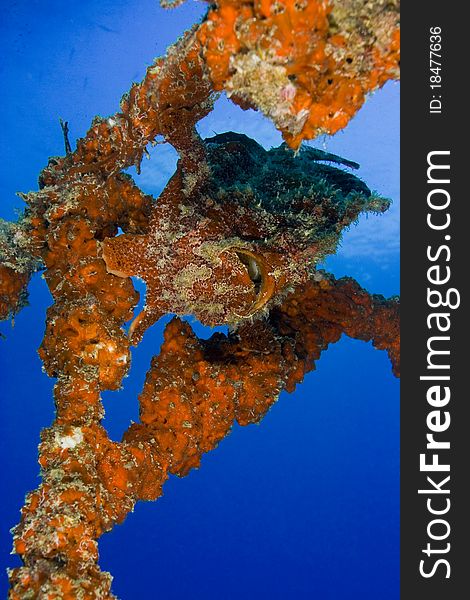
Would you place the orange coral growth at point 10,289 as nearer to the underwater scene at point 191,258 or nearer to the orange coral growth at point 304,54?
the underwater scene at point 191,258

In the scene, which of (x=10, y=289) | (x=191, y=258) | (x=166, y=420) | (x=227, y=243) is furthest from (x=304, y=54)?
(x=10, y=289)

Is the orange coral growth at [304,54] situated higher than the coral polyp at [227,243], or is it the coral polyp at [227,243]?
the coral polyp at [227,243]

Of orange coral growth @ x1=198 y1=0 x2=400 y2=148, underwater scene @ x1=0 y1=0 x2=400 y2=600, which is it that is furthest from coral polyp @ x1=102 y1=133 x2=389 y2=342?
orange coral growth @ x1=198 y1=0 x2=400 y2=148

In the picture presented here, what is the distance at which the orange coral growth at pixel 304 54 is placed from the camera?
1.86m

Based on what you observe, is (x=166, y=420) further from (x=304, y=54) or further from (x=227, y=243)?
(x=304, y=54)

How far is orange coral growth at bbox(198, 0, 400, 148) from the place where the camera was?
1.86m

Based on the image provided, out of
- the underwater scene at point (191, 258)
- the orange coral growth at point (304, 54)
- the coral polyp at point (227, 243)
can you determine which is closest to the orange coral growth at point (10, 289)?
the underwater scene at point (191, 258)

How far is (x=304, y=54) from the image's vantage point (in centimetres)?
191

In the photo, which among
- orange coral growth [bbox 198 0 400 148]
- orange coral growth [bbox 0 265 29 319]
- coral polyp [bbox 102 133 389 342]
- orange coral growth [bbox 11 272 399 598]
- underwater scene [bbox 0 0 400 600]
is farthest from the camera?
orange coral growth [bbox 0 265 29 319]

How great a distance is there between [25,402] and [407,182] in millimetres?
42937

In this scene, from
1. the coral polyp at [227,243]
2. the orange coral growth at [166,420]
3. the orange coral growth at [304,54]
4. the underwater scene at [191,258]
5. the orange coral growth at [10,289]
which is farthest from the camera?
the orange coral growth at [10,289]

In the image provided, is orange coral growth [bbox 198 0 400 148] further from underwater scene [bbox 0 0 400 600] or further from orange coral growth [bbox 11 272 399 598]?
orange coral growth [bbox 11 272 399 598]

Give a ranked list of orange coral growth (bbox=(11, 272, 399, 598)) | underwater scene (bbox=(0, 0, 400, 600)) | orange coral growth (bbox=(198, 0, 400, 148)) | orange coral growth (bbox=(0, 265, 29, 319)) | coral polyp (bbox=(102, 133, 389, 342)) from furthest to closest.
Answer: orange coral growth (bbox=(0, 265, 29, 319)), coral polyp (bbox=(102, 133, 389, 342)), orange coral growth (bbox=(11, 272, 399, 598)), underwater scene (bbox=(0, 0, 400, 600)), orange coral growth (bbox=(198, 0, 400, 148))

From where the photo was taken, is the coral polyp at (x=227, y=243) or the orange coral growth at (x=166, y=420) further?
the coral polyp at (x=227, y=243)
